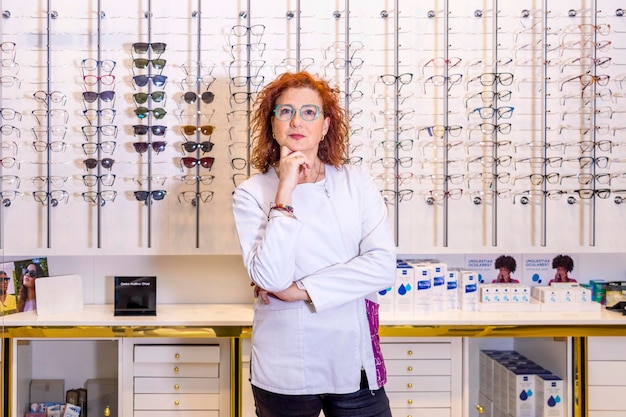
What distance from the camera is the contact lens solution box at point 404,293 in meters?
3.05

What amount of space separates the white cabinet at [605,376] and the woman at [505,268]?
2.07ft

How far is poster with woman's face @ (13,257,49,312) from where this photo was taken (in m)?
3.05

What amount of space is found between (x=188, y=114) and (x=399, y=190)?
3.75ft

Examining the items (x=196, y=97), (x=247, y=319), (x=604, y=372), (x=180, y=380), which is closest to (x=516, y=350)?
(x=604, y=372)

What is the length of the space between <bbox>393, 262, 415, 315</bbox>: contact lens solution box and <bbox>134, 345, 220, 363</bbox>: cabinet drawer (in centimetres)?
89

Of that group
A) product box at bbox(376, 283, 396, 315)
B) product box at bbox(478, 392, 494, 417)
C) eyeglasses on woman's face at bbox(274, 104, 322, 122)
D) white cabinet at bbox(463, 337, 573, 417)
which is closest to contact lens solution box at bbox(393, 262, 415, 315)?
product box at bbox(376, 283, 396, 315)

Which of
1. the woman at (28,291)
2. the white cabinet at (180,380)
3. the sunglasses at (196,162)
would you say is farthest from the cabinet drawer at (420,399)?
the woman at (28,291)

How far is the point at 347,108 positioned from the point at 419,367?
1318 mm

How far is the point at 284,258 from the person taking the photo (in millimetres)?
1841

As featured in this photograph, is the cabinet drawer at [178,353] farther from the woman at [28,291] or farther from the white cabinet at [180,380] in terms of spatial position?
the woman at [28,291]

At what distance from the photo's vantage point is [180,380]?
9.62 ft

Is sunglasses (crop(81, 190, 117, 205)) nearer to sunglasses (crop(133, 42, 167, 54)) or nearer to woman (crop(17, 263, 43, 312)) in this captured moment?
woman (crop(17, 263, 43, 312))

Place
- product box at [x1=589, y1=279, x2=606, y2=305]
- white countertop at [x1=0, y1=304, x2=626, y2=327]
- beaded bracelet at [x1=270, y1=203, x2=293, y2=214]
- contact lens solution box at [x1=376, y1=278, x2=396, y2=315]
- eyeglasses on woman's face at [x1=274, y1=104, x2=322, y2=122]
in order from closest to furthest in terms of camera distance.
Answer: beaded bracelet at [x1=270, y1=203, x2=293, y2=214] < eyeglasses on woman's face at [x1=274, y1=104, x2=322, y2=122] < white countertop at [x1=0, y1=304, x2=626, y2=327] < contact lens solution box at [x1=376, y1=278, x2=396, y2=315] < product box at [x1=589, y1=279, x2=606, y2=305]

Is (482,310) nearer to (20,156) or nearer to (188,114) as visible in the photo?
(188,114)
